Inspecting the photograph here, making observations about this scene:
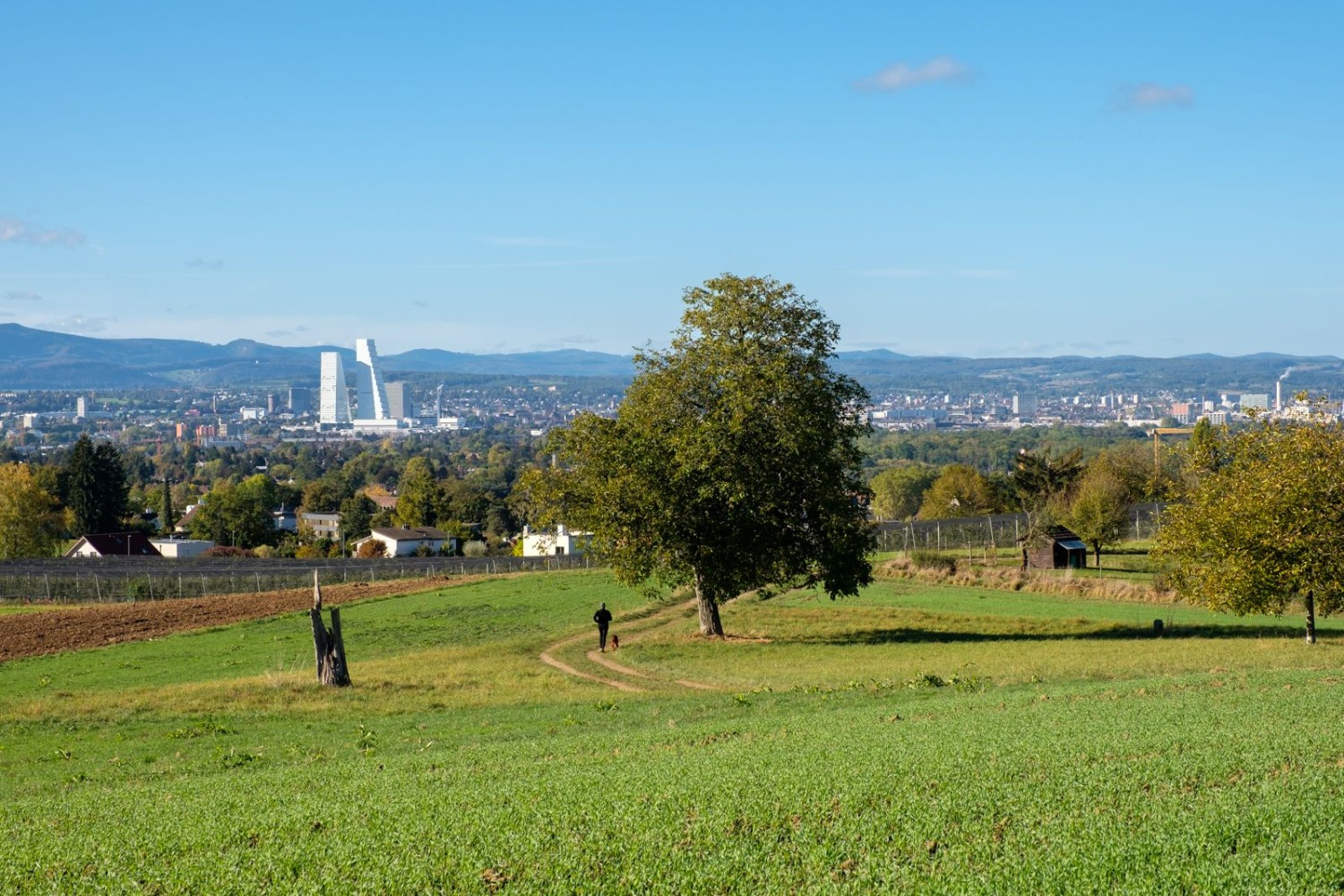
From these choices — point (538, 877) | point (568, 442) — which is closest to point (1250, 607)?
point (568, 442)

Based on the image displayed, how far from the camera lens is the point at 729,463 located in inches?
1539

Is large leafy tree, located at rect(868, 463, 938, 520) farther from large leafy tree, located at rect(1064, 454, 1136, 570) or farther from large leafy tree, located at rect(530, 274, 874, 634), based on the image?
large leafy tree, located at rect(530, 274, 874, 634)

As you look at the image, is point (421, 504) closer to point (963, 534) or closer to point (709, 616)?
point (963, 534)

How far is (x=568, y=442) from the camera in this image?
4219 centimetres

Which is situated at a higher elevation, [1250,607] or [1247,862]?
[1247,862]

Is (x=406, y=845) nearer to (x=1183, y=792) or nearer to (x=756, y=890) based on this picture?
(x=756, y=890)

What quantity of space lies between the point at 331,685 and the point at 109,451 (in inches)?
4490

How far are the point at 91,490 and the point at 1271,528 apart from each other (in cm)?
11919

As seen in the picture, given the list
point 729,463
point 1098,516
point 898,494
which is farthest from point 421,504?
point 729,463

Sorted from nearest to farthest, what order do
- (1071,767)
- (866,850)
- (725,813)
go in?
(866,850) < (725,813) < (1071,767)

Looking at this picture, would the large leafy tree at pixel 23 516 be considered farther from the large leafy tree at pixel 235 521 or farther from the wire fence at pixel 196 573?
the large leafy tree at pixel 235 521

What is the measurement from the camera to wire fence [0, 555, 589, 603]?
71750 mm

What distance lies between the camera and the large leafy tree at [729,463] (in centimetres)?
3916

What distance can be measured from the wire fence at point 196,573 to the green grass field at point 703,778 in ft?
132
